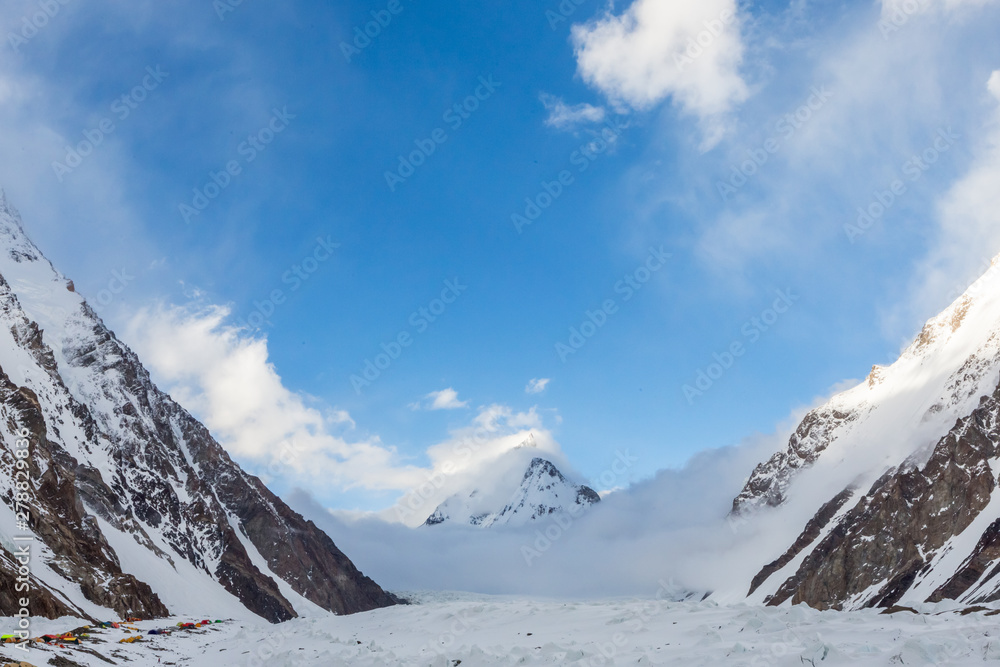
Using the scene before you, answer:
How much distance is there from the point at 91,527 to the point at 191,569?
125 feet

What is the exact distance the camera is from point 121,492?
117 metres

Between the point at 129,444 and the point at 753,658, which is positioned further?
the point at 129,444

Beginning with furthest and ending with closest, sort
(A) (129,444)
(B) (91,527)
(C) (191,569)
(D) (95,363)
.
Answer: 1. (D) (95,363)
2. (A) (129,444)
3. (C) (191,569)
4. (B) (91,527)

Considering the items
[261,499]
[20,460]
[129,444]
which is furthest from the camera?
[261,499]

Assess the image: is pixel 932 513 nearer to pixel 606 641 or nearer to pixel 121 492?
pixel 606 641

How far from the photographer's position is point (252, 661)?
2425 centimetres

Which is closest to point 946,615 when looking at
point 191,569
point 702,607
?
point 702,607

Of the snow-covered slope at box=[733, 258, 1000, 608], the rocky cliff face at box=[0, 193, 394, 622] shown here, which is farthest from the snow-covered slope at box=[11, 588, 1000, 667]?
the snow-covered slope at box=[733, 258, 1000, 608]

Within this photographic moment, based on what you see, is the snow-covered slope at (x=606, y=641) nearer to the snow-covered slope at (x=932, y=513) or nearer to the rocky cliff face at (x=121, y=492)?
the rocky cliff face at (x=121, y=492)

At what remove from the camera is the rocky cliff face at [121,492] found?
7275 cm

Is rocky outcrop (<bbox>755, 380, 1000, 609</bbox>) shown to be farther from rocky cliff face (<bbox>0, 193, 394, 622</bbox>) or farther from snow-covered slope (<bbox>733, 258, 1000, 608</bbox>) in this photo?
rocky cliff face (<bbox>0, 193, 394, 622</bbox>)

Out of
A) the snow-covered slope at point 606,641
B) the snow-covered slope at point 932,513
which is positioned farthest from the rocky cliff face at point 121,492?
the snow-covered slope at point 932,513

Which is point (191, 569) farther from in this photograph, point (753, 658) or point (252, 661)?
point (753, 658)

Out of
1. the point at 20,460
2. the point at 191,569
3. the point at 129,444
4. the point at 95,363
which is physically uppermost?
the point at 95,363
